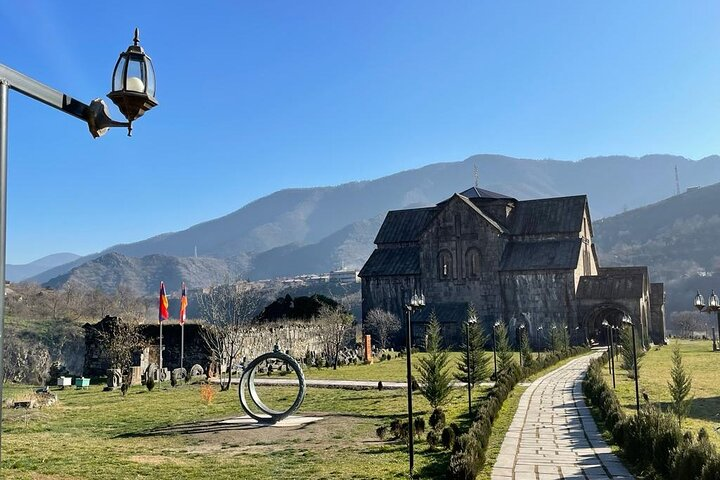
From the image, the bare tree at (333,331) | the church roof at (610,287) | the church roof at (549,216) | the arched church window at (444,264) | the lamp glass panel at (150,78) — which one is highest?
the church roof at (549,216)

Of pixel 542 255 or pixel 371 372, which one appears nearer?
pixel 371 372

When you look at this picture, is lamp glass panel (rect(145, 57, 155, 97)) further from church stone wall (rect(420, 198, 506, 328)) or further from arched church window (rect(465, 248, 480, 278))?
arched church window (rect(465, 248, 480, 278))

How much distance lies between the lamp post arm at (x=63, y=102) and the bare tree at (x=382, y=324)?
47713 mm

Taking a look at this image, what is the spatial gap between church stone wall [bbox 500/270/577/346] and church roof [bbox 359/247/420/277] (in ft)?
27.8

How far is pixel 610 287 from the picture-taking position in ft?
157

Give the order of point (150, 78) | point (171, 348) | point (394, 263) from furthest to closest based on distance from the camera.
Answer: point (394, 263)
point (171, 348)
point (150, 78)

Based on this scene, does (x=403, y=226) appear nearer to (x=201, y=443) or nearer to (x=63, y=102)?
(x=201, y=443)

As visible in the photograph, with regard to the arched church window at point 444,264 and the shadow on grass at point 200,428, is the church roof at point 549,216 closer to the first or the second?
the arched church window at point 444,264

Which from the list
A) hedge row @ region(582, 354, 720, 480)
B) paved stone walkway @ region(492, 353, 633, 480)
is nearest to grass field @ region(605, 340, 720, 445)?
paved stone walkway @ region(492, 353, 633, 480)

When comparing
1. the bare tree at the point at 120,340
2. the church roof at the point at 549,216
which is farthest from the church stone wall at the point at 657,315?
the bare tree at the point at 120,340

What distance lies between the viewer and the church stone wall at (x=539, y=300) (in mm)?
48438

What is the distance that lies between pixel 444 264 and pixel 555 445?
40.1 meters

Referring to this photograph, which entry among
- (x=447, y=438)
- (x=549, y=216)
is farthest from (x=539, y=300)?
(x=447, y=438)

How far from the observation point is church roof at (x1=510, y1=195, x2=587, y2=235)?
52625mm
